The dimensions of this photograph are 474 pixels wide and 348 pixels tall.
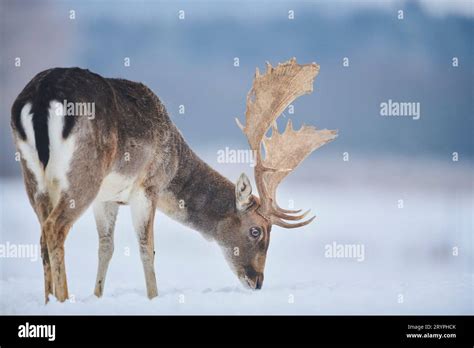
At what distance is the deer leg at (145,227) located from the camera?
7051mm

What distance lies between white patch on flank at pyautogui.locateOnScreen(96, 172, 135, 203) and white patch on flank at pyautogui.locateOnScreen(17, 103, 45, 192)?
0.56m

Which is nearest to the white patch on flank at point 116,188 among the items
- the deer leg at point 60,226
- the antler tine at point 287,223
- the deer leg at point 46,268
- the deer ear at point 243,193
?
the deer leg at point 60,226

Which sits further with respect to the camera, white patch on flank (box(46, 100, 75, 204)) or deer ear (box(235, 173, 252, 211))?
deer ear (box(235, 173, 252, 211))

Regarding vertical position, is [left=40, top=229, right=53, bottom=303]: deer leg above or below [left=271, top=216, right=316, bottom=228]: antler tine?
below

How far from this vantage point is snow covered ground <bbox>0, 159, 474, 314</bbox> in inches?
288

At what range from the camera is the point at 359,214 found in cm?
766

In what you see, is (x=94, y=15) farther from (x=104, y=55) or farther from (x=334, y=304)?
(x=334, y=304)

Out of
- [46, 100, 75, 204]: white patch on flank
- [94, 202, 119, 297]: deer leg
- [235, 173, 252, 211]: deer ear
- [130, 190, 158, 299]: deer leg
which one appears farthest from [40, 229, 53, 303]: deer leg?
[235, 173, 252, 211]: deer ear

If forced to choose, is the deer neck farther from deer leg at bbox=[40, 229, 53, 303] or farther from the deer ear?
deer leg at bbox=[40, 229, 53, 303]

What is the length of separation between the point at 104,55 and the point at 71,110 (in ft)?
4.86
